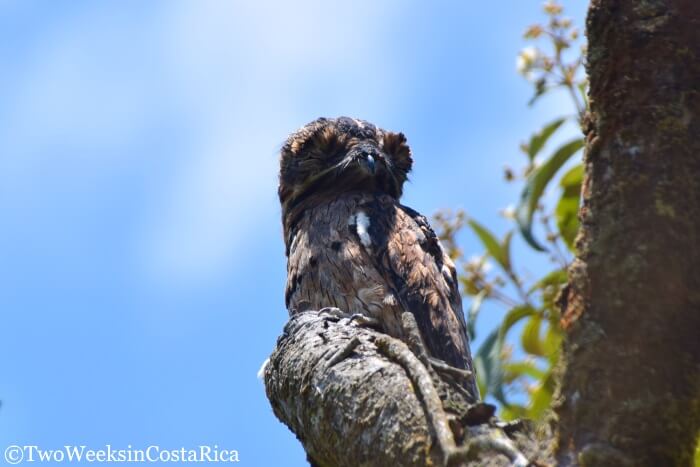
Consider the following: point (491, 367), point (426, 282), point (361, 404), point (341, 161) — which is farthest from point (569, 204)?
point (361, 404)

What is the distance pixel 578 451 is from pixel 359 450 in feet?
2.25

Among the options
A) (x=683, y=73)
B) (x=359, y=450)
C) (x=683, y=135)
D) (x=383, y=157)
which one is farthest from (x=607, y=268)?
(x=383, y=157)

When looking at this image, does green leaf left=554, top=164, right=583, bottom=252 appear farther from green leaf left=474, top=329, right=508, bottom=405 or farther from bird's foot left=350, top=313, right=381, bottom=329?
bird's foot left=350, top=313, right=381, bottom=329

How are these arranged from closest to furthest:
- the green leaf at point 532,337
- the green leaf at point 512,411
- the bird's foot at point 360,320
Result: the bird's foot at point 360,320, the green leaf at point 512,411, the green leaf at point 532,337

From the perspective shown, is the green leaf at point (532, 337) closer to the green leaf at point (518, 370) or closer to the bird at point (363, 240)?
the green leaf at point (518, 370)

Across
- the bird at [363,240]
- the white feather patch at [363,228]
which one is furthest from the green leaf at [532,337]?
the white feather patch at [363,228]

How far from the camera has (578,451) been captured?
77.0 inches

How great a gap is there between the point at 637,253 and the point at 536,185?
3500 mm

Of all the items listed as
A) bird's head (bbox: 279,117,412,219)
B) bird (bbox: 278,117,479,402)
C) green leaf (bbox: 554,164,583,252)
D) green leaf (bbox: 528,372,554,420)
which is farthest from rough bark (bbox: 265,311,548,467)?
bird's head (bbox: 279,117,412,219)

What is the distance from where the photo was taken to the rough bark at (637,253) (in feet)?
6.28

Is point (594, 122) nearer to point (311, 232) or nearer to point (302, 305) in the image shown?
point (302, 305)

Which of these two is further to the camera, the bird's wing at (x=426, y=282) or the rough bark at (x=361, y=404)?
the bird's wing at (x=426, y=282)

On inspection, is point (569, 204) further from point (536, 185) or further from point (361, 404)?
point (361, 404)

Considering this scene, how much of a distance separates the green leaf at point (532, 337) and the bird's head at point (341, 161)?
5.00 ft
